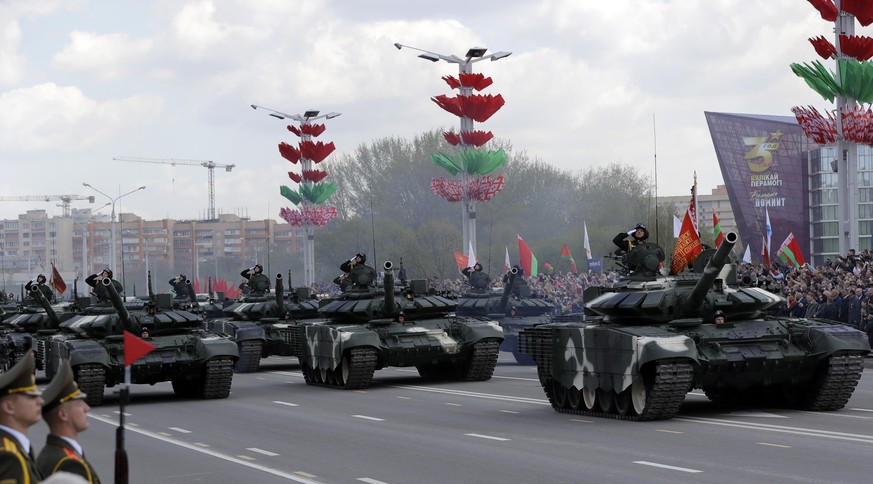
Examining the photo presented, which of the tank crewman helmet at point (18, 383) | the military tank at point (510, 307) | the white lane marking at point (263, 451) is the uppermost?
the tank crewman helmet at point (18, 383)

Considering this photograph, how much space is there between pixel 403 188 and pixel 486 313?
56.4 m

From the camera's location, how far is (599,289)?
1972cm

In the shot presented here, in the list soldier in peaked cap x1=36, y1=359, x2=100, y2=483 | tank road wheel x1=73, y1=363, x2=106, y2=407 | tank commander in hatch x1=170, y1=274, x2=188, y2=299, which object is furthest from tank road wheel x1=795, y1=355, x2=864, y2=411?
tank commander in hatch x1=170, y1=274, x2=188, y2=299

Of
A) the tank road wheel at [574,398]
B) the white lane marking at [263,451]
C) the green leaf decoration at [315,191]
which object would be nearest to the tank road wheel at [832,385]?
the tank road wheel at [574,398]

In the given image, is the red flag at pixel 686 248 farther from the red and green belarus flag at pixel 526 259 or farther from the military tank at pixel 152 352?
the red and green belarus flag at pixel 526 259

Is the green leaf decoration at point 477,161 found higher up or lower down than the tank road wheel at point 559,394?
higher up

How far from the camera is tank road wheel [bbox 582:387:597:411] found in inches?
740

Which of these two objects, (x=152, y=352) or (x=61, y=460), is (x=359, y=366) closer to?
(x=152, y=352)

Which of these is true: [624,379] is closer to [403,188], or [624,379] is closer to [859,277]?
[859,277]

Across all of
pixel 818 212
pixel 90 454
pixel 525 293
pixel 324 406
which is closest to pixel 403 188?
pixel 818 212

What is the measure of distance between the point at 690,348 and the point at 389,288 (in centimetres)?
928

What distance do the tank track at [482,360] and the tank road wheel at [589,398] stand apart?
635 cm

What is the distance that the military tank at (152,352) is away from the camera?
22.9 metres

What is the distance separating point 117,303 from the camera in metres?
23.2
